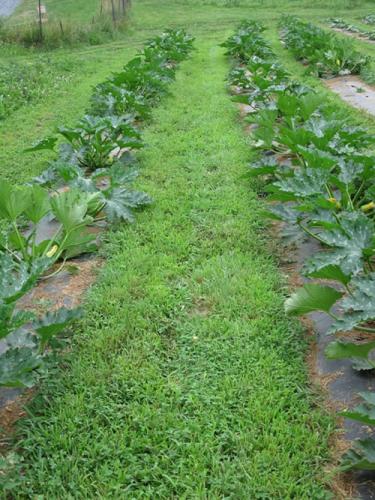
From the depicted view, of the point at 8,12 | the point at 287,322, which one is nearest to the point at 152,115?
the point at 287,322

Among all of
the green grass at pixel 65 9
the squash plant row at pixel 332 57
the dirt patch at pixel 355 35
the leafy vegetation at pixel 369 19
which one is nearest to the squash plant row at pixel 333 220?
the squash plant row at pixel 332 57

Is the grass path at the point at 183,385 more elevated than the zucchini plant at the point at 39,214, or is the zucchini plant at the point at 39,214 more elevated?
the zucchini plant at the point at 39,214

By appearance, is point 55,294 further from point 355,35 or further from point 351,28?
point 351,28

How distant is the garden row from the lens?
1516 centimetres

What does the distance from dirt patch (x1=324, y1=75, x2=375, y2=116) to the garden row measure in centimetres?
631

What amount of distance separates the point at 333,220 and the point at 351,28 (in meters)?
15.5

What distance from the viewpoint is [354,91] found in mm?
8625

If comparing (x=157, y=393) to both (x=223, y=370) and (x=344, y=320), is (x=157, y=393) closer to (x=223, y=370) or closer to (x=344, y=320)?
(x=223, y=370)

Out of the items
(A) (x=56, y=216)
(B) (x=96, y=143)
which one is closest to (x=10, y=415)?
(A) (x=56, y=216)

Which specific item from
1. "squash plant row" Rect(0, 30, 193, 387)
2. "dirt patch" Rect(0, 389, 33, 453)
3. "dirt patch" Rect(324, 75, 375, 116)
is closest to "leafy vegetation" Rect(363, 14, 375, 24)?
"dirt patch" Rect(324, 75, 375, 116)

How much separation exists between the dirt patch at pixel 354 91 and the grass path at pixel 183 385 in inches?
169

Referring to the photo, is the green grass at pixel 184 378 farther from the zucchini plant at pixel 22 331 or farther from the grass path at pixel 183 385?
the zucchini plant at pixel 22 331

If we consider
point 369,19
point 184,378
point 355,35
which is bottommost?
point 184,378

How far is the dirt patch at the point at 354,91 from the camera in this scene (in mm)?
7765
